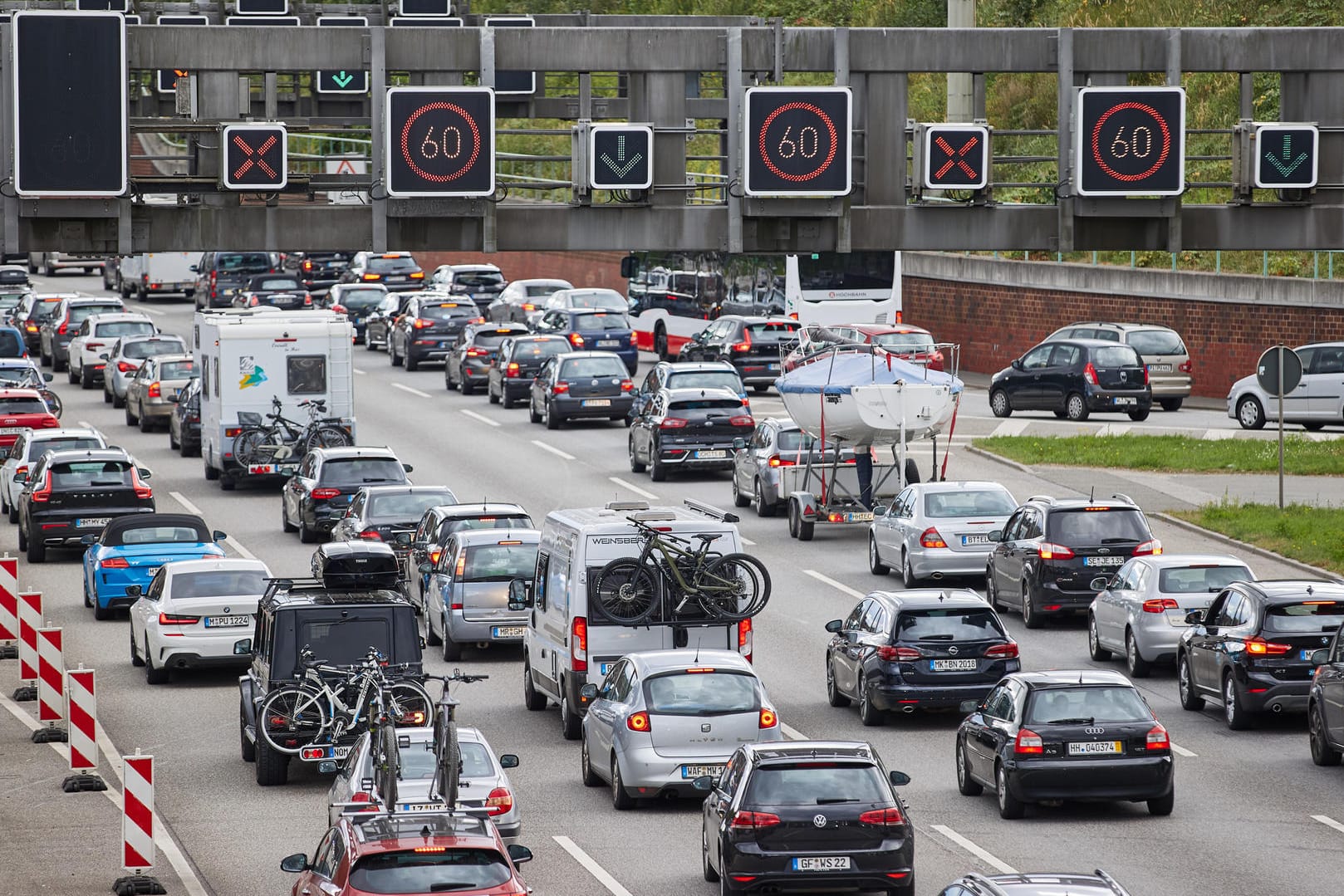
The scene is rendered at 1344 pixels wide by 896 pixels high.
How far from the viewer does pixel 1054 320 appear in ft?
192

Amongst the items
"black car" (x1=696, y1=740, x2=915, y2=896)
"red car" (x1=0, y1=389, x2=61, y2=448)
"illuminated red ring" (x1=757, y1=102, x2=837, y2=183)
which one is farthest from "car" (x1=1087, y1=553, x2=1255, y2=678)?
"red car" (x1=0, y1=389, x2=61, y2=448)

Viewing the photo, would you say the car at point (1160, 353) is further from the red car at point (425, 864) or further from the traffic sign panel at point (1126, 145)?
the red car at point (425, 864)

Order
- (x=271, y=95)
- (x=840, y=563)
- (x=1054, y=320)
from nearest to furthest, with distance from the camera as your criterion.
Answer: (x=271, y=95) < (x=840, y=563) < (x=1054, y=320)

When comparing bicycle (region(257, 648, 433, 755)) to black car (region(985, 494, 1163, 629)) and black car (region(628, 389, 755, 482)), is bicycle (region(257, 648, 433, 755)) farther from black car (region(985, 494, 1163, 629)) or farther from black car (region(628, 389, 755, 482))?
black car (region(628, 389, 755, 482))

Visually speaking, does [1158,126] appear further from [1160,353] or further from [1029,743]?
[1160,353]

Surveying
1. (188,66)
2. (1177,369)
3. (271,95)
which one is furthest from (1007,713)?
(1177,369)

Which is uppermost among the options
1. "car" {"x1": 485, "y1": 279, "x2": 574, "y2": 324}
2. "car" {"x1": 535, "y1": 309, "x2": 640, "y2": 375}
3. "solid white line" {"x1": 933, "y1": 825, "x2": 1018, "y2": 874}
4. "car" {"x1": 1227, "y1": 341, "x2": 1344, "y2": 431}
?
"car" {"x1": 485, "y1": 279, "x2": 574, "y2": 324}

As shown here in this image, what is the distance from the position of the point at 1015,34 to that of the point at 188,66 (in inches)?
350

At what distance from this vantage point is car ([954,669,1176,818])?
20312mm

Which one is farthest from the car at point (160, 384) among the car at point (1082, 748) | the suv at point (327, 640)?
the car at point (1082, 748)

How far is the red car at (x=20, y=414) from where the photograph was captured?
4621 cm

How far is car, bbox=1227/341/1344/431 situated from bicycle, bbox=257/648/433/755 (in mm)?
27512

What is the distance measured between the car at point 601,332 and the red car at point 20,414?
13.7 metres

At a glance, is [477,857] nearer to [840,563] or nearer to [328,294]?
[840,563]
